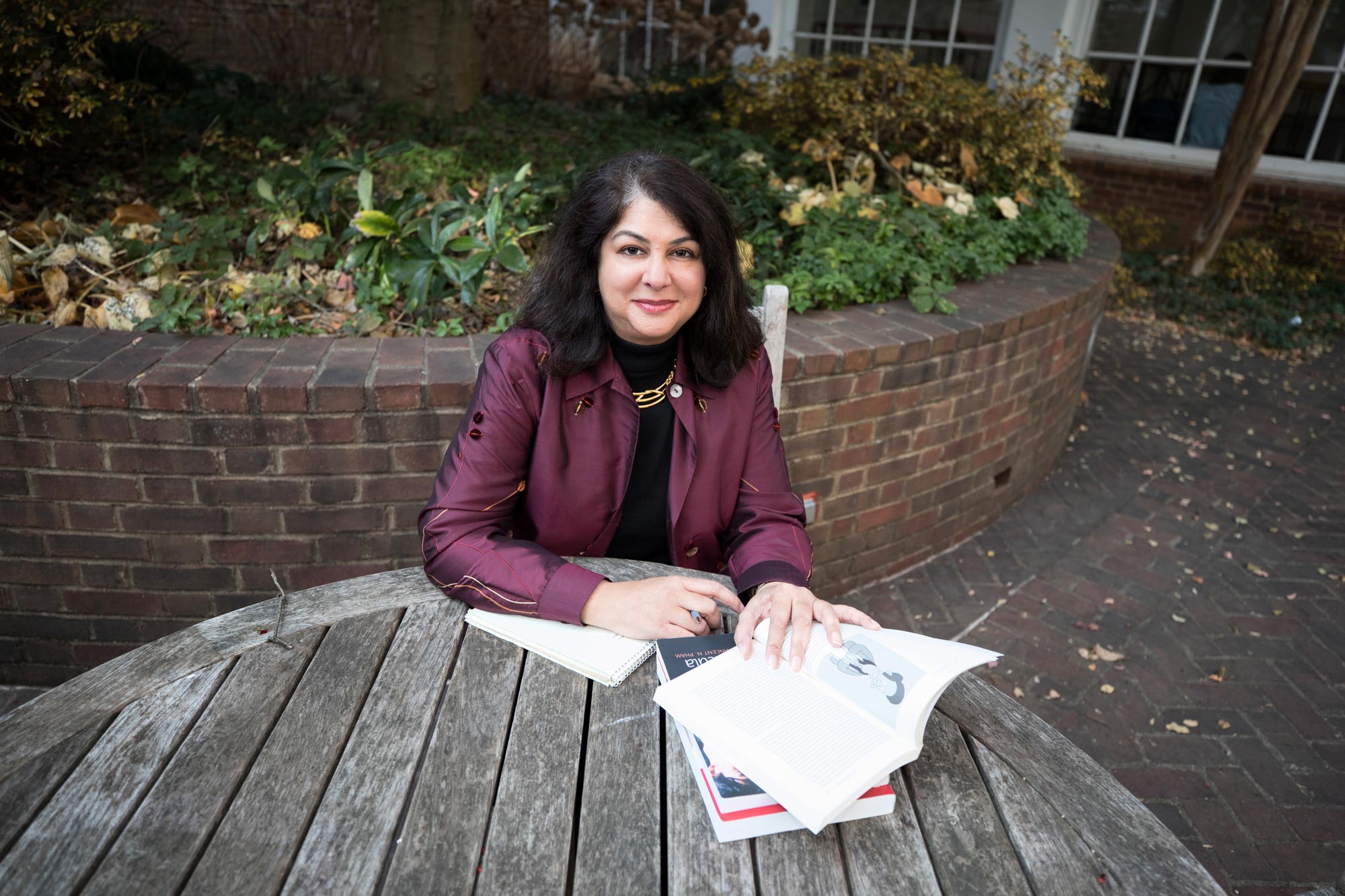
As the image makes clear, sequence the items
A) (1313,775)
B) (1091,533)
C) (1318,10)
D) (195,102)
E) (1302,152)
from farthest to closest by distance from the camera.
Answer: (1302,152)
(1318,10)
(195,102)
(1091,533)
(1313,775)

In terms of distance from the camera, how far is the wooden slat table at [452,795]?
3.32 ft

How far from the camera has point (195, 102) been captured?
415cm

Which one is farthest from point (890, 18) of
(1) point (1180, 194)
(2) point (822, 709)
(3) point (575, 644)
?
(2) point (822, 709)

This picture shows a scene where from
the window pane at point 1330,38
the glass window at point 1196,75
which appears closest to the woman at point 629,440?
the glass window at point 1196,75

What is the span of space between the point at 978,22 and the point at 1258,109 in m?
2.43

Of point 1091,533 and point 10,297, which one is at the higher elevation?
point 10,297

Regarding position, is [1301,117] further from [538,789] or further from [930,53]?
[538,789]

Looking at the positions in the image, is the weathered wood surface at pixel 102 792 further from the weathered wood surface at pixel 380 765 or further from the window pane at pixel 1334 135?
the window pane at pixel 1334 135

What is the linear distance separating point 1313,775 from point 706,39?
6152 mm

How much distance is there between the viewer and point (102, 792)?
1.10m

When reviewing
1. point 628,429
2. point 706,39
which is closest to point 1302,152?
point 706,39

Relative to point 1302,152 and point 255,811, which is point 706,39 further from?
point 255,811

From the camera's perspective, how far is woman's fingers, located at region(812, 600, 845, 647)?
4.39 feet

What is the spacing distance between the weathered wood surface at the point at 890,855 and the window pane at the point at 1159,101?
8.68m
